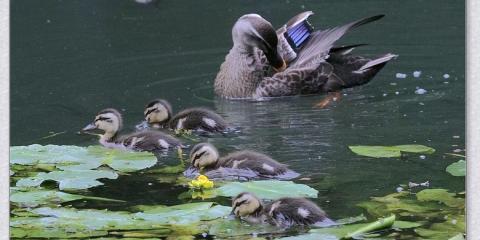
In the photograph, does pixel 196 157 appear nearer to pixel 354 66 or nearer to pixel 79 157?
pixel 79 157

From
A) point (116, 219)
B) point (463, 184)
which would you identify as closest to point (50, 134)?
point (116, 219)

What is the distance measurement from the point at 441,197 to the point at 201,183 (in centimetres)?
91

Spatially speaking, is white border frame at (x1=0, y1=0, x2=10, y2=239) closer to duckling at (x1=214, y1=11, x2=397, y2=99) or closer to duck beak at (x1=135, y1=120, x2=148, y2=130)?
duck beak at (x1=135, y1=120, x2=148, y2=130)

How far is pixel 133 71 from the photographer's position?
256 inches


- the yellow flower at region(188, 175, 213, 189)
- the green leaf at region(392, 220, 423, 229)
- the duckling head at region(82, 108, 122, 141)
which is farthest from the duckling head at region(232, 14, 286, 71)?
the green leaf at region(392, 220, 423, 229)

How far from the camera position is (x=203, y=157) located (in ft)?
18.9

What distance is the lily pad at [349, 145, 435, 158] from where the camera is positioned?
5.80m

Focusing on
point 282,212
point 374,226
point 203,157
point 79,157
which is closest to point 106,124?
point 79,157

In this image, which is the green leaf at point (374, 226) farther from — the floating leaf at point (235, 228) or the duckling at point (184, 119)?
the duckling at point (184, 119)

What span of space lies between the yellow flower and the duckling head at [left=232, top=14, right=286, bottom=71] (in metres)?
1.01

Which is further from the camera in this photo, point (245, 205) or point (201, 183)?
point (201, 183)

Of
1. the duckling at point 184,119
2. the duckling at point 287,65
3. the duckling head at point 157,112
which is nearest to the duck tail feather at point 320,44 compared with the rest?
the duckling at point 287,65

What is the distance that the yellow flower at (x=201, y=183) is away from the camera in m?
5.62

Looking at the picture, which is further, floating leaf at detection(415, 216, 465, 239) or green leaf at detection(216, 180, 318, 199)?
green leaf at detection(216, 180, 318, 199)
